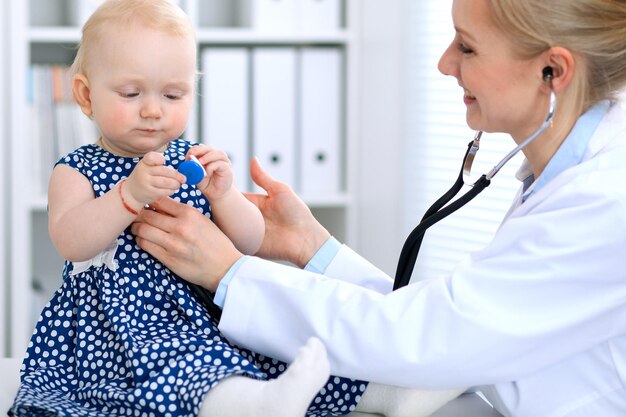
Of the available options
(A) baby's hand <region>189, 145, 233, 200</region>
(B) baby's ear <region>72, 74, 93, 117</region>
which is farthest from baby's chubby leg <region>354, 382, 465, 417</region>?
(B) baby's ear <region>72, 74, 93, 117</region>

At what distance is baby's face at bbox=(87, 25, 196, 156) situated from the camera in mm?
1439

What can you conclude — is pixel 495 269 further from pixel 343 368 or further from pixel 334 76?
pixel 334 76

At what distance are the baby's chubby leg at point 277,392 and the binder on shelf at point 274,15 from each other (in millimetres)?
2028

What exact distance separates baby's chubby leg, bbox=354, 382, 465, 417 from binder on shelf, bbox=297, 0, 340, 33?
6.20ft

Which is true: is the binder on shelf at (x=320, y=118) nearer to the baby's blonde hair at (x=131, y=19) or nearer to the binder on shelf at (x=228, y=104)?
the binder on shelf at (x=228, y=104)

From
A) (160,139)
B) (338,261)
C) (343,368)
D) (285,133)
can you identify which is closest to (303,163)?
(285,133)

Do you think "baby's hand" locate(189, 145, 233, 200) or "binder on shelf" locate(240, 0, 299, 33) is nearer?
"baby's hand" locate(189, 145, 233, 200)

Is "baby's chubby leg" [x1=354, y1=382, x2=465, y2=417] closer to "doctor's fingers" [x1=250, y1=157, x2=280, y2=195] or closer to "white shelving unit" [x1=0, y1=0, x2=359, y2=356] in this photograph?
"doctor's fingers" [x1=250, y1=157, x2=280, y2=195]

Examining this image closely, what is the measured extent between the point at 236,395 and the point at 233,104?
6.31 feet

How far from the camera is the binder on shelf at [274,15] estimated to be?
3088 mm

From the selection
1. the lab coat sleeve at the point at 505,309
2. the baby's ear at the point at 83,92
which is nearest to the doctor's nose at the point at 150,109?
the baby's ear at the point at 83,92

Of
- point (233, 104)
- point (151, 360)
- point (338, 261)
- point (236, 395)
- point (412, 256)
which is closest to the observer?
point (236, 395)

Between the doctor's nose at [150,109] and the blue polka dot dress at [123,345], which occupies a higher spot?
the doctor's nose at [150,109]

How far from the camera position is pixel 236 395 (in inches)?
47.6
